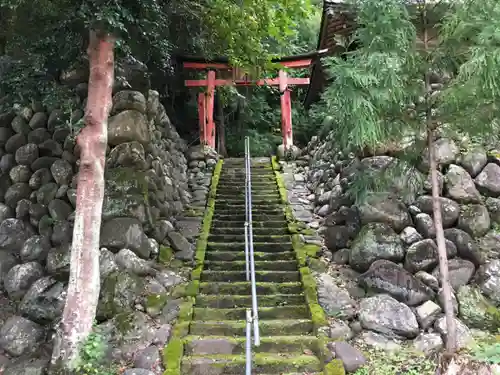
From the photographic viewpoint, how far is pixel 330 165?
7.63 metres

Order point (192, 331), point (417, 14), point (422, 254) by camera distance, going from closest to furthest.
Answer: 1. point (417, 14)
2. point (192, 331)
3. point (422, 254)

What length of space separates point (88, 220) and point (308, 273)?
8.79 feet

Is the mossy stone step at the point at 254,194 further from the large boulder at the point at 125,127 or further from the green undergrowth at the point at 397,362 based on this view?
the green undergrowth at the point at 397,362

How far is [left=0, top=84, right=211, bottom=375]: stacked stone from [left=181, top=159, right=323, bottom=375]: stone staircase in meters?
0.36

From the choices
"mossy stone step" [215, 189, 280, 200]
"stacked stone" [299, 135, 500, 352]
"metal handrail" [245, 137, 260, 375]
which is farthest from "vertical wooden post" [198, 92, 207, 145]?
"stacked stone" [299, 135, 500, 352]

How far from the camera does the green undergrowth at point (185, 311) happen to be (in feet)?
12.7

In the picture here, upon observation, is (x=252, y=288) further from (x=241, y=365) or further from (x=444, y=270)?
(x=444, y=270)

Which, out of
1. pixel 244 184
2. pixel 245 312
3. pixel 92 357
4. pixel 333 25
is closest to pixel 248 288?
pixel 245 312

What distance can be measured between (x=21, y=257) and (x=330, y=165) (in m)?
5.05

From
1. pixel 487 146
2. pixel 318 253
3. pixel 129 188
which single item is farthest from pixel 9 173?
pixel 487 146

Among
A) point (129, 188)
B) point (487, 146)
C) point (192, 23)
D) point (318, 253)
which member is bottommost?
point (318, 253)

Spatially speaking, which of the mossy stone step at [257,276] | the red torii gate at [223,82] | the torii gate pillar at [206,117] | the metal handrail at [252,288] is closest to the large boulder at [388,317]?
the mossy stone step at [257,276]

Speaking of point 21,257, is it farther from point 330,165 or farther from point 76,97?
point 330,165

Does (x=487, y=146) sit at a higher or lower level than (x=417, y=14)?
lower
